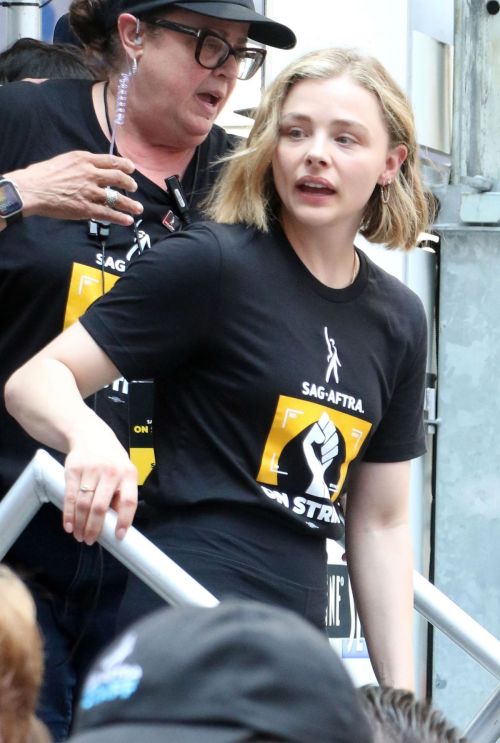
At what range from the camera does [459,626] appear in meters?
2.80

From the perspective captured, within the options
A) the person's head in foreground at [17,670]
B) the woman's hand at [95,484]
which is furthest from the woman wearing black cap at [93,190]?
the person's head in foreground at [17,670]

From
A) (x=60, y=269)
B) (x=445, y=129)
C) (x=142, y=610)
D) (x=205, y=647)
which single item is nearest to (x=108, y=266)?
(x=60, y=269)

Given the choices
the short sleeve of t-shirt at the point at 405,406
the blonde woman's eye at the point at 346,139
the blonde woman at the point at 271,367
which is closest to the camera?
the blonde woman at the point at 271,367

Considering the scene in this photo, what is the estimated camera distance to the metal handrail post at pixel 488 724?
9.10ft

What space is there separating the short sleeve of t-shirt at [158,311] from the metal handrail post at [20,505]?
0.73 ft

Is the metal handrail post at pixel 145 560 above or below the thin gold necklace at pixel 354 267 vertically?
below

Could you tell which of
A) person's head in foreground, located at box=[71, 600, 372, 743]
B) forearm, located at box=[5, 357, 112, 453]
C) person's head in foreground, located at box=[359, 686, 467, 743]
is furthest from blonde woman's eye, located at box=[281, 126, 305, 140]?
person's head in foreground, located at box=[71, 600, 372, 743]

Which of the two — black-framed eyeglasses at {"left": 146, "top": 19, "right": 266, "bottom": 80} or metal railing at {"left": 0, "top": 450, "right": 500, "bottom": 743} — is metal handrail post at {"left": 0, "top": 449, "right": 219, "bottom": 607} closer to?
Answer: metal railing at {"left": 0, "top": 450, "right": 500, "bottom": 743}

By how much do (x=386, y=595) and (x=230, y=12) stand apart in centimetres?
109

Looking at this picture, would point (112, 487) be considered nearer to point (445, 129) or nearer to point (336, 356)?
point (336, 356)

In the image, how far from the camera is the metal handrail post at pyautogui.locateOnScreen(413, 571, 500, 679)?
2.75 m

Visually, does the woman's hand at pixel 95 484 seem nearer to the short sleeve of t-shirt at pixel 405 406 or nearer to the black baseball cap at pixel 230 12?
the short sleeve of t-shirt at pixel 405 406

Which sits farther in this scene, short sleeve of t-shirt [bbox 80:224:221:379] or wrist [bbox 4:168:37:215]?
wrist [bbox 4:168:37:215]

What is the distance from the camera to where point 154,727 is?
3.45ft
